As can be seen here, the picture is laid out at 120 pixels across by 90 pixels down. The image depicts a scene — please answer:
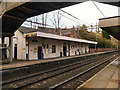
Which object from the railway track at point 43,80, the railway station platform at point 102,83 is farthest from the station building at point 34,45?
the railway station platform at point 102,83

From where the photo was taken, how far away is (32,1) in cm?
597

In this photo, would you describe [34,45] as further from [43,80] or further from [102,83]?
[102,83]

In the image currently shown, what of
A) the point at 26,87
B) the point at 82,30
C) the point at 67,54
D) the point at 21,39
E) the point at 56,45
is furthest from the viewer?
the point at 82,30

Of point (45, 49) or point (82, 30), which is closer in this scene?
point (45, 49)

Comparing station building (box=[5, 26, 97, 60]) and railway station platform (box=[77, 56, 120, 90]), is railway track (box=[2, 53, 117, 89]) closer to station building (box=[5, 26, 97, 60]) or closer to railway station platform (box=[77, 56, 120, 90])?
railway station platform (box=[77, 56, 120, 90])

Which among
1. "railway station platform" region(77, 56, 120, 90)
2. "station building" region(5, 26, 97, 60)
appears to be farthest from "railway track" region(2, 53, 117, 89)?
"station building" region(5, 26, 97, 60)

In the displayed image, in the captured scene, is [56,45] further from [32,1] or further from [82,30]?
[82,30]

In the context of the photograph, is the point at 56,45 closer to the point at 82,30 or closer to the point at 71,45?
the point at 71,45

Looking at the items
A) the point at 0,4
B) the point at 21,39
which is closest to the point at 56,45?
the point at 21,39

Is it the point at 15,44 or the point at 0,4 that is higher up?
the point at 0,4

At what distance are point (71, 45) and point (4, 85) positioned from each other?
22.6 metres

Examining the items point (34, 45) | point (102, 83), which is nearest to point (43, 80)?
point (102, 83)

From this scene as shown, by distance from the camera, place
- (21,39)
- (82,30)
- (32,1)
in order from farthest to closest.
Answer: (82,30)
(21,39)
(32,1)

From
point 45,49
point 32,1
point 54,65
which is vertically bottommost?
point 54,65
